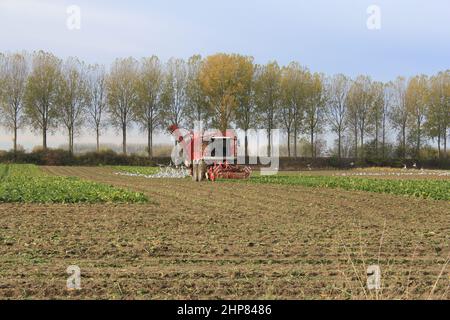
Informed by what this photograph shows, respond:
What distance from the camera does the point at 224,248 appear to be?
10.1 m

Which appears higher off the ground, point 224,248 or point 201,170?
point 201,170

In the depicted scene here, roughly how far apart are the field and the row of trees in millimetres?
40408

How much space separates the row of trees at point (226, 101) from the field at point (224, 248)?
133 feet

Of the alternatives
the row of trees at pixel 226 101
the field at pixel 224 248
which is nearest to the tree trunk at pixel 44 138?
the row of trees at pixel 226 101

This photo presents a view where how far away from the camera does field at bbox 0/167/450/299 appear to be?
701 cm

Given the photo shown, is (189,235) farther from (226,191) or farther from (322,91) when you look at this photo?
(322,91)

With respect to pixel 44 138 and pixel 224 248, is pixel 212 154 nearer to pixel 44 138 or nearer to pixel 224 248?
pixel 224 248

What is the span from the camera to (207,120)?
60625 millimetres

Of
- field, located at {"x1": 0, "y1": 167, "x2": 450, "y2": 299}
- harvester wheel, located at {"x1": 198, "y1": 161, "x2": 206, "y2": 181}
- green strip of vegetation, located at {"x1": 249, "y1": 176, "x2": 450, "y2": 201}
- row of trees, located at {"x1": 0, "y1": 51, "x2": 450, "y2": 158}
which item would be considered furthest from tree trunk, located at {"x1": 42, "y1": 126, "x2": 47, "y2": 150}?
field, located at {"x1": 0, "y1": 167, "x2": 450, "y2": 299}

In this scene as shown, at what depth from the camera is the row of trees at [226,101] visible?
188 ft

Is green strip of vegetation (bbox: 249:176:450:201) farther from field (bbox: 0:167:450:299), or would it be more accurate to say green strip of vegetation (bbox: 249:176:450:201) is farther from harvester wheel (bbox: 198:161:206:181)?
harvester wheel (bbox: 198:161:206:181)

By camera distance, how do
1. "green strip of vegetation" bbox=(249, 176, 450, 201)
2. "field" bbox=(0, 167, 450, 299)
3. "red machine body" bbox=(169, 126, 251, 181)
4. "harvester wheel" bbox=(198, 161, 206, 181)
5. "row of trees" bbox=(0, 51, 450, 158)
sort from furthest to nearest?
"row of trees" bbox=(0, 51, 450, 158) < "harvester wheel" bbox=(198, 161, 206, 181) < "red machine body" bbox=(169, 126, 251, 181) < "green strip of vegetation" bbox=(249, 176, 450, 201) < "field" bbox=(0, 167, 450, 299)

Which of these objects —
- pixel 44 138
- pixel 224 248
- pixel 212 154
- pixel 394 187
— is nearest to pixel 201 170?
pixel 212 154

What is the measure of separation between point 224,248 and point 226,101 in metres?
48.4
